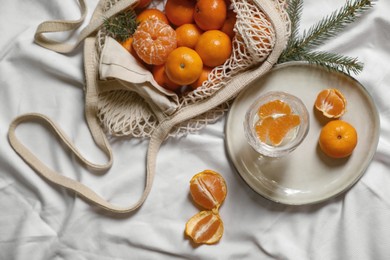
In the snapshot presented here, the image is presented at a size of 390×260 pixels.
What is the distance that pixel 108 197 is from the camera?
1.21m

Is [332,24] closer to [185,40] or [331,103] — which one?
[331,103]

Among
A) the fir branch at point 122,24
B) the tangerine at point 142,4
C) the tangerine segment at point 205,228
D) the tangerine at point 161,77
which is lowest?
the tangerine segment at point 205,228

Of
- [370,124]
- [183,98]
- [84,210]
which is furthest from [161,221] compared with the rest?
[370,124]

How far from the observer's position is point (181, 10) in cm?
115

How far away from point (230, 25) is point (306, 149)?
330 mm

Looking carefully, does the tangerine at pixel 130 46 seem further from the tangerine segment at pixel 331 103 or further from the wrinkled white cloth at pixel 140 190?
the tangerine segment at pixel 331 103

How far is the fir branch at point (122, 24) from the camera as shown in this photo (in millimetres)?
1153

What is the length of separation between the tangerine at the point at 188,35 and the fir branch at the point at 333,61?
243 mm

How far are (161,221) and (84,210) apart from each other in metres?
0.19

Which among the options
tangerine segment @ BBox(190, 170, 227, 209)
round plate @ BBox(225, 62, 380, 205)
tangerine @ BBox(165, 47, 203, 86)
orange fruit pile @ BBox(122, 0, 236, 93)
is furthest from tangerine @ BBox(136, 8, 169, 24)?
tangerine segment @ BBox(190, 170, 227, 209)

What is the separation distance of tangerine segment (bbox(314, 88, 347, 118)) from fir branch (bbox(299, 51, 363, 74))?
0.06 meters

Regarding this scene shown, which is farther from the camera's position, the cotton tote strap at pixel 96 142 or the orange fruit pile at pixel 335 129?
the cotton tote strap at pixel 96 142

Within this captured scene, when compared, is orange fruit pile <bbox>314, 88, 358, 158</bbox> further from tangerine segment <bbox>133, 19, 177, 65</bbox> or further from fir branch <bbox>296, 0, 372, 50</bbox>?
tangerine segment <bbox>133, 19, 177, 65</bbox>

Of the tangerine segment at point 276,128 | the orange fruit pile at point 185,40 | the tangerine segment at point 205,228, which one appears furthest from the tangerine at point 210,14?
the tangerine segment at point 205,228
